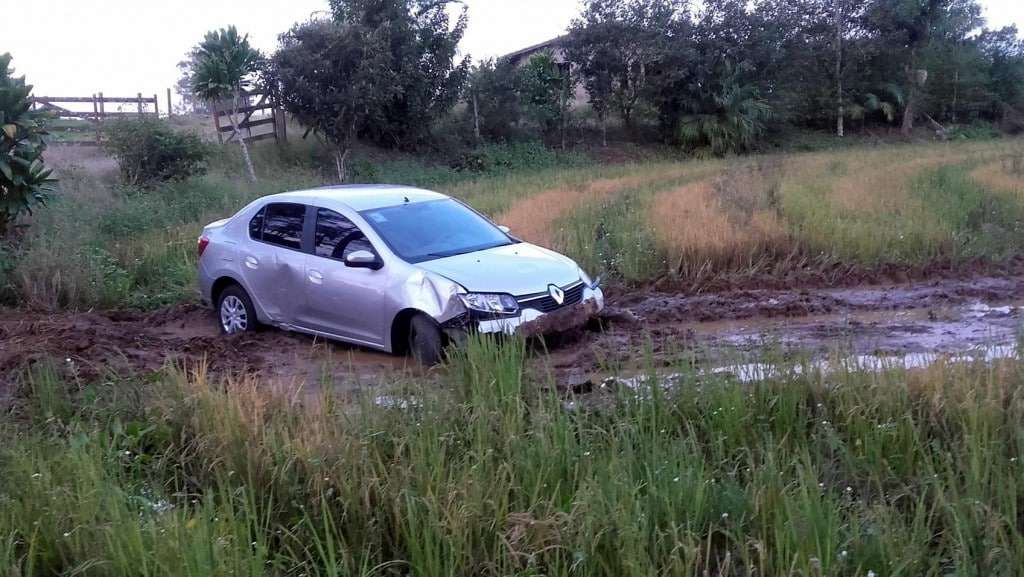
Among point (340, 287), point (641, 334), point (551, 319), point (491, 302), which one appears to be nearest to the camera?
point (491, 302)

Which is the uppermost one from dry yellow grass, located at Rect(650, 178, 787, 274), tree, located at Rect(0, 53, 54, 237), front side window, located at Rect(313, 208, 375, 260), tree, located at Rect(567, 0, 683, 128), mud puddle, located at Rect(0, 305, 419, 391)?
tree, located at Rect(567, 0, 683, 128)

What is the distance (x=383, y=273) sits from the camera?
809cm

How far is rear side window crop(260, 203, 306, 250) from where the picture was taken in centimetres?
905

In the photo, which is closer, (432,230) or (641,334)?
(641,334)

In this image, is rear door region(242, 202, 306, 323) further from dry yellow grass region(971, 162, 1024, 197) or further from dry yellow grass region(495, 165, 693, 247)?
dry yellow grass region(971, 162, 1024, 197)

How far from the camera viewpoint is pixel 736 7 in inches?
1475

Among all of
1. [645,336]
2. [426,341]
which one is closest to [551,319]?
[645,336]

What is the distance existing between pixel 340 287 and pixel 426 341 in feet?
3.69

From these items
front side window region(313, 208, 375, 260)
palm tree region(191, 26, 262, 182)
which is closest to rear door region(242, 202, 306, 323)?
front side window region(313, 208, 375, 260)

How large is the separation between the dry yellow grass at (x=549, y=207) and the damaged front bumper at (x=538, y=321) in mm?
3875

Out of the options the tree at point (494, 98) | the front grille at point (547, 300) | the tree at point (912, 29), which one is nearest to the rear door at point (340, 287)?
the front grille at point (547, 300)

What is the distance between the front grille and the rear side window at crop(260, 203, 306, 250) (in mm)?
2475

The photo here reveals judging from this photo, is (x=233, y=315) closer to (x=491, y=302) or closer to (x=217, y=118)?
(x=491, y=302)

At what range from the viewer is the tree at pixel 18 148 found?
38.7 feet
